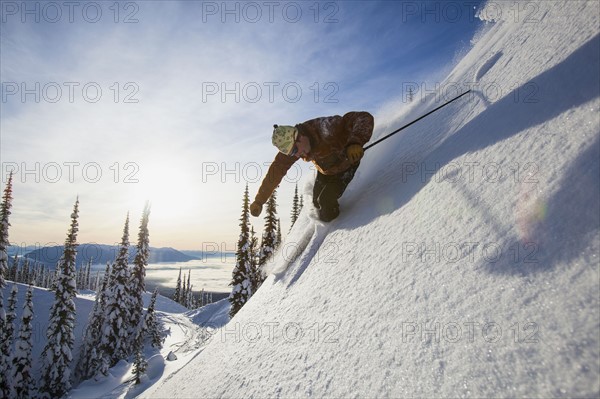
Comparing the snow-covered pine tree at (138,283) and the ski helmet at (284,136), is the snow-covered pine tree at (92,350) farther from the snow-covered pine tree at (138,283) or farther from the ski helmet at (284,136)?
the ski helmet at (284,136)

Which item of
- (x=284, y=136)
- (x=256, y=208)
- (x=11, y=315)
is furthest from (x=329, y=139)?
(x=11, y=315)

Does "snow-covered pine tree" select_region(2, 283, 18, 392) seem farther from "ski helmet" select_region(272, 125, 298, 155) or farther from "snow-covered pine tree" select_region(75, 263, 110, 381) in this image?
"ski helmet" select_region(272, 125, 298, 155)

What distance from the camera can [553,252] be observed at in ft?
5.13

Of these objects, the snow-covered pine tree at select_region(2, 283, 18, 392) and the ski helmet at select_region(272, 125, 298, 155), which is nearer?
the ski helmet at select_region(272, 125, 298, 155)

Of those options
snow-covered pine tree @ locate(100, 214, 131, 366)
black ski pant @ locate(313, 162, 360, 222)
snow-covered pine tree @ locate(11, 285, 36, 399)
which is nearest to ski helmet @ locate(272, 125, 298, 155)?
black ski pant @ locate(313, 162, 360, 222)

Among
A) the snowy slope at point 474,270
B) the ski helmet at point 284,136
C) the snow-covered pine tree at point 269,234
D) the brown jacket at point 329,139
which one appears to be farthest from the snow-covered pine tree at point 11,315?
the brown jacket at point 329,139

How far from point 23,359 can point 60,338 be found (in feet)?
8.03

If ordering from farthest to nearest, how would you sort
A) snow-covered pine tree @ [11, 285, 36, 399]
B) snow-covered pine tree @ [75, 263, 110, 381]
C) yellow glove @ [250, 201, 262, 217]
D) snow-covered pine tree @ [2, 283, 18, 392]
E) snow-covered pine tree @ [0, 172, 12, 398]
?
snow-covered pine tree @ [75, 263, 110, 381], snow-covered pine tree @ [11, 285, 36, 399], snow-covered pine tree @ [2, 283, 18, 392], snow-covered pine tree @ [0, 172, 12, 398], yellow glove @ [250, 201, 262, 217]

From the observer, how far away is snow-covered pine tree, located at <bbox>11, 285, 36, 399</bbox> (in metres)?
23.6

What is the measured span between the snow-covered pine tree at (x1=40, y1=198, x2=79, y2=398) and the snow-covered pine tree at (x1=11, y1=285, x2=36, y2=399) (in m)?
1.20

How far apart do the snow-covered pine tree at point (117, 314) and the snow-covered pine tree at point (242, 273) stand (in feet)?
36.2

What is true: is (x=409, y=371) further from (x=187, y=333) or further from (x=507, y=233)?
(x=187, y=333)

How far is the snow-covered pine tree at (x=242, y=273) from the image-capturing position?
25078 mm

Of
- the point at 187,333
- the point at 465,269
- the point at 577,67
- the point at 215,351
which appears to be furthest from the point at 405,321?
the point at 187,333
